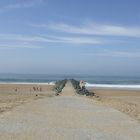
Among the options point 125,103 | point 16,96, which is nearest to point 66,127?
point 125,103

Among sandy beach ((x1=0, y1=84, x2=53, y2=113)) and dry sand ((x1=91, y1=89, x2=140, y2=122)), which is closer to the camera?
dry sand ((x1=91, y1=89, x2=140, y2=122))

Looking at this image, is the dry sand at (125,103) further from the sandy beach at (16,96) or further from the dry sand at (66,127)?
the sandy beach at (16,96)

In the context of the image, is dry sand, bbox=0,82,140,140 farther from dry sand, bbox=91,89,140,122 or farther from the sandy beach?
the sandy beach

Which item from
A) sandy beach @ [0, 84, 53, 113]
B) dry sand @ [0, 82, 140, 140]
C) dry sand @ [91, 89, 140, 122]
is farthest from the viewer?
sandy beach @ [0, 84, 53, 113]

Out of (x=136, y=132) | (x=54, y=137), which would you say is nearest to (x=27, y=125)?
(x=54, y=137)

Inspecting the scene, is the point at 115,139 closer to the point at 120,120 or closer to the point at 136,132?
the point at 136,132

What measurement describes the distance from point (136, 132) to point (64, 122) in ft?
10.9

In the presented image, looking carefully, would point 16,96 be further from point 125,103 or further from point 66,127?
point 66,127

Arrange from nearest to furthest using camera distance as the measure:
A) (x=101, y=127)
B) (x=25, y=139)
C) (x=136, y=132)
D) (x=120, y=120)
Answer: (x=25, y=139), (x=136, y=132), (x=101, y=127), (x=120, y=120)

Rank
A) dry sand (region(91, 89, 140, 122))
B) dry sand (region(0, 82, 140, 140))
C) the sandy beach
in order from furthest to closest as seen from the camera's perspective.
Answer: the sandy beach, dry sand (region(91, 89, 140, 122)), dry sand (region(0, 82, 140, 140))

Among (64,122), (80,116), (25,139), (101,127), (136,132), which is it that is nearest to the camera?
(25,139)

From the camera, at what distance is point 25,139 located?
11.4 meters

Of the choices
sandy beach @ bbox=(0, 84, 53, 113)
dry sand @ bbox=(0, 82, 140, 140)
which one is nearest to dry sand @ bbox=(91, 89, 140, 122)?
dry sand @ bbox=(0, 82, 140, 140)

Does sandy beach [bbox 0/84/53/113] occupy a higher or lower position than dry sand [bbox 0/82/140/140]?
higher
